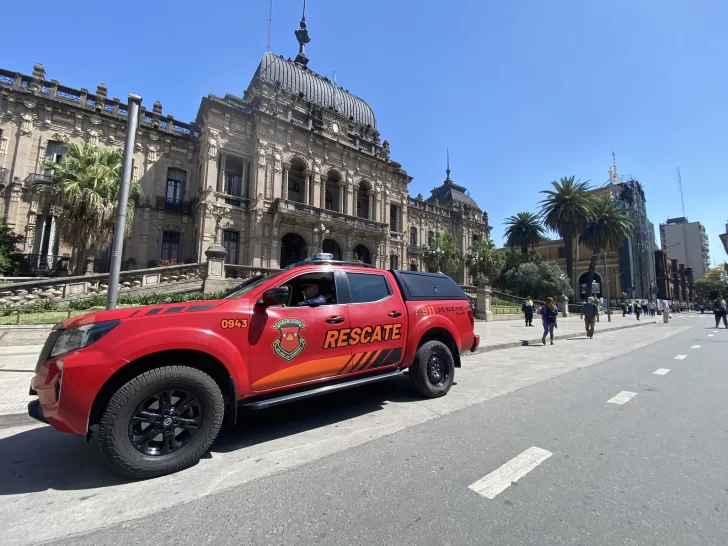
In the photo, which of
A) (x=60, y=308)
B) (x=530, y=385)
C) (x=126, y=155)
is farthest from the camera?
(x=60, y=308)

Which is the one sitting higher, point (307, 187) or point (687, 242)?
point (687, 242)

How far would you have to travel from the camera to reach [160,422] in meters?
2.93

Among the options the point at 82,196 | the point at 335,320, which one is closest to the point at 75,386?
the point at 335,320

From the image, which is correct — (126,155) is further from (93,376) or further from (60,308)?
(60,308)

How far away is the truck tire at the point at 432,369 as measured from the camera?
5.07 metres

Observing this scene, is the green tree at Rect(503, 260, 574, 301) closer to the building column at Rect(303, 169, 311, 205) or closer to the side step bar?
the building column at Rect(303, 169, 311, 205)

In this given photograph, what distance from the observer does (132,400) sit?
9.14 ft

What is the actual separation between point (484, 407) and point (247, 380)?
A: 336 centimetres

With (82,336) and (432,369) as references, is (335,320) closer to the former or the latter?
(432,369)

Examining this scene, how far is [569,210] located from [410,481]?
48188 mm

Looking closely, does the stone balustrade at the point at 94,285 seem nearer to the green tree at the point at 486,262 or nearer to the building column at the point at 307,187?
the building column at the point at 307,187

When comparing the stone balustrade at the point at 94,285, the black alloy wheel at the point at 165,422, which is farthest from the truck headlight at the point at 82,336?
the stone balustrade at the point at 94,285

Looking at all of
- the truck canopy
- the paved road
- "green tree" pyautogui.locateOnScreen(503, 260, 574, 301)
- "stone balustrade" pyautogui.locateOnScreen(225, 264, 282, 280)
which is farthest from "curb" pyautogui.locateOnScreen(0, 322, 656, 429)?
"green tree" pyautogui.locateOnScreen(503, 260, 574, 301)

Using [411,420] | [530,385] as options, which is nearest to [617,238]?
[530,385]
